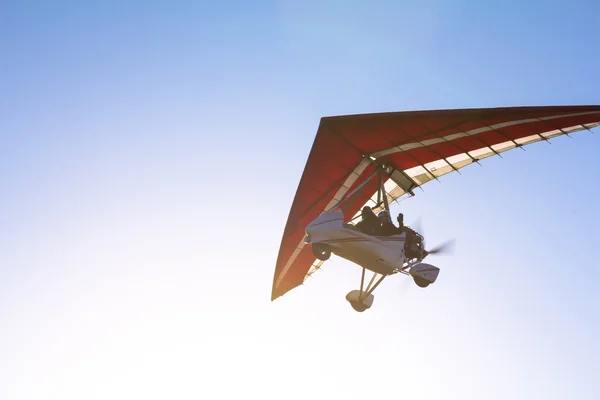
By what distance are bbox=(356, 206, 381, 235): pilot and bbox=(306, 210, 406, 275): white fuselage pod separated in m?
0.19

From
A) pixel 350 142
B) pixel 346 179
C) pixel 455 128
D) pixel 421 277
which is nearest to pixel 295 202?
pixel 346 179

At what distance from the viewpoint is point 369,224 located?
46.3ft

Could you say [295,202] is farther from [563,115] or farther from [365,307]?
[563,115]

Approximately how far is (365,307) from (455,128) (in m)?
4.78

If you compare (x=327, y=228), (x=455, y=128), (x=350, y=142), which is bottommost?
(x=327, y=228)

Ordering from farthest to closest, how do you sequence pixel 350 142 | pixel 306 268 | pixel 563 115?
pixel 306 268, pixel 350 142, pixel 563 115

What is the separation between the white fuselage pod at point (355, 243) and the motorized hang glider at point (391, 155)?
0.02 meters

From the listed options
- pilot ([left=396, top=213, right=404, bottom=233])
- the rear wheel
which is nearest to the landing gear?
the rear wheel

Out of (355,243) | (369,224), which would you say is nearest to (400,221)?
(369,224)

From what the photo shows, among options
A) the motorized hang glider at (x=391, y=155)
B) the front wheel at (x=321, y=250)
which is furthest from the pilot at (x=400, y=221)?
the front wheel at (x=321, y=250)

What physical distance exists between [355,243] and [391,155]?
2.74 metres

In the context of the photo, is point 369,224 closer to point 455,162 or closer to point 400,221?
point 400,221

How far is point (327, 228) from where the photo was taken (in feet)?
44.1

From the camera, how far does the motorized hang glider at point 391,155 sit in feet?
43.0
